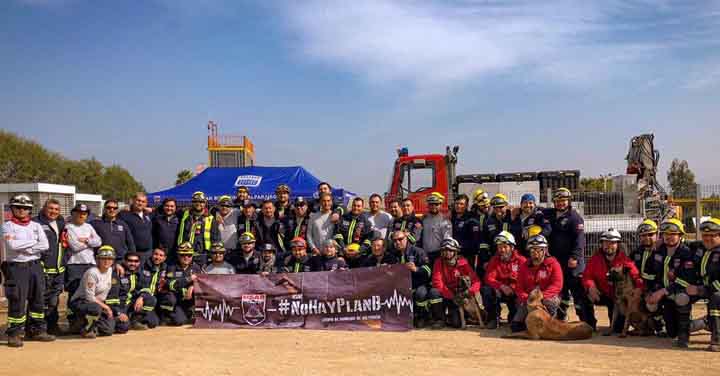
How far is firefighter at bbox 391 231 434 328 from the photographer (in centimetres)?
883

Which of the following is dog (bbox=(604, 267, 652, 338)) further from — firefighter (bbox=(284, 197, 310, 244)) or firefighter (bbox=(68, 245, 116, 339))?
firefighter (bbox=(68, 245, 116, 339))

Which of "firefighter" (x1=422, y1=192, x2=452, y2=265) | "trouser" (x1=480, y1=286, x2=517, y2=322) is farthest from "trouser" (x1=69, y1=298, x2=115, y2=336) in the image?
"trouser" (x1=480, y1=286, x2=517, y2=322)

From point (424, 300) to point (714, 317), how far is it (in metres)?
3.78

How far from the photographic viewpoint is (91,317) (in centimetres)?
845

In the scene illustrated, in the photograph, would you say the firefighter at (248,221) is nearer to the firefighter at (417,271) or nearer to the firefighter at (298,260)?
the firefighter at (298,260)

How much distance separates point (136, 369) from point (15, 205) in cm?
325

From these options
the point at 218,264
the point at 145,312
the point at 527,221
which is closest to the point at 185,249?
the point at 218,264

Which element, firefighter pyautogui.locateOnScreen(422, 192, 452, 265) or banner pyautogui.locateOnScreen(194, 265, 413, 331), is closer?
banner pyautogui.locateOnScreen(194, 265, 413, 331)

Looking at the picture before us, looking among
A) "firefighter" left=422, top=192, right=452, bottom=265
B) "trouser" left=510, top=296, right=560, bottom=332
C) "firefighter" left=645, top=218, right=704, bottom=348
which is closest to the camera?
"firefighter" left=645, top=218, right=704, bottom=348

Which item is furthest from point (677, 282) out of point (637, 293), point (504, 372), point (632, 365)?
point (504, 372)

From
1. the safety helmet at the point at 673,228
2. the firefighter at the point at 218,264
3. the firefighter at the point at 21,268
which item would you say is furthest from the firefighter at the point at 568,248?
the firefighter at the point at 21,268

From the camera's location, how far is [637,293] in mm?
7848

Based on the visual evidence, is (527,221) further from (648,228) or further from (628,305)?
(628,305)

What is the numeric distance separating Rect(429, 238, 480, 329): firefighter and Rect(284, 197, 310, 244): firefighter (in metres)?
2.48
